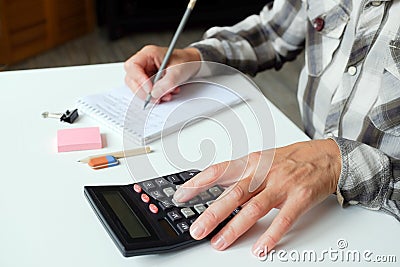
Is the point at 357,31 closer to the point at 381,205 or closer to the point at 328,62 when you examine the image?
the point at 328,62

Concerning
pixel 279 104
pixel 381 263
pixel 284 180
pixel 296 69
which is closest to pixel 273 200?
pixel 284 180

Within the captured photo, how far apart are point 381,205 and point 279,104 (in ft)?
5.58

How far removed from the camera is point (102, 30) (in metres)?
3.08

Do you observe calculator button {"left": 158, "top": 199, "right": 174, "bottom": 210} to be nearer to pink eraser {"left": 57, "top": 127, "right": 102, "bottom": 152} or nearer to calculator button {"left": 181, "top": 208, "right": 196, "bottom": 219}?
calculator button {"left": 181, "top": 208, "right": 196, "bottom": 219}

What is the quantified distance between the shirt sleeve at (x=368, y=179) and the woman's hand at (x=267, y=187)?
1cm

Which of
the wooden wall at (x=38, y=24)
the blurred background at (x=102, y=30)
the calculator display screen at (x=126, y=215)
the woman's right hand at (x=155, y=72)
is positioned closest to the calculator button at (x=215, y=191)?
the calculator display screen at (x=126, y=215)

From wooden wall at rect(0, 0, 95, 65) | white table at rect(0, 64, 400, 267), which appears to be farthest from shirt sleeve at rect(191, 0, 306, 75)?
wooden wall at rect(0, 0, 95, 65)

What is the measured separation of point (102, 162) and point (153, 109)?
0.17 m

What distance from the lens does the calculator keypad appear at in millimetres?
751

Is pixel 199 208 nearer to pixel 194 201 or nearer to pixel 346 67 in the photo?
pixel 194 201

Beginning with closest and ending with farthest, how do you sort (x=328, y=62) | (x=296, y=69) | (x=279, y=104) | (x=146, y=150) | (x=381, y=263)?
(x=381, y=263) < (x=146, y=150) < (x=328, y=62) < (x=279, y=104) < (x=296, y=69)

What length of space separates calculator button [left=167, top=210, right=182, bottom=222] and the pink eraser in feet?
0.67

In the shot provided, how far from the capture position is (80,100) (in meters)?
1.02

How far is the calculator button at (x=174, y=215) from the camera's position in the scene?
2.46 feet
